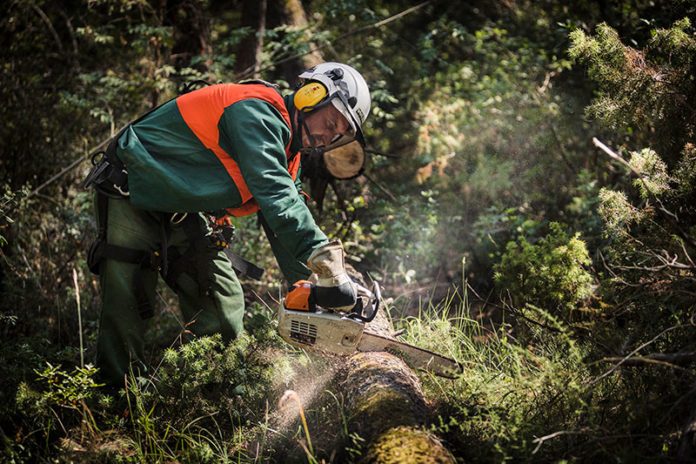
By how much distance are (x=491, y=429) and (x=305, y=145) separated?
1877mm

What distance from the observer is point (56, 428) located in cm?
263

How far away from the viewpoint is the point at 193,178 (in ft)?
9.15

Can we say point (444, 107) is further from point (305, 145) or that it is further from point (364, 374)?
point (364, 374)

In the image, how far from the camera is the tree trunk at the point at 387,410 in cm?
192

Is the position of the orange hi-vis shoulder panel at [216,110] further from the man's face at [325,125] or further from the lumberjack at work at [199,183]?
the man's face at [325,125]

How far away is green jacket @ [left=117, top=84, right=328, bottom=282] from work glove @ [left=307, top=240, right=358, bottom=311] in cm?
11

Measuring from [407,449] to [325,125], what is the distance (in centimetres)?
185

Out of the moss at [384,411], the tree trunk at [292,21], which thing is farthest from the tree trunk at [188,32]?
the moss at [384,411]

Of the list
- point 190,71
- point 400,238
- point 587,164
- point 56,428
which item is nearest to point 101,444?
point 56,428

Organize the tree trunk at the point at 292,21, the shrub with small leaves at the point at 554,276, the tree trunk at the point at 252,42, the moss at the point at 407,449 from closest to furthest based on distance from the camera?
the moss at the point at 407,449
the shrub with small leaves at the point at 554,276
the tree trunk at the point at 252,42
the tree trunk at the point at 292,21

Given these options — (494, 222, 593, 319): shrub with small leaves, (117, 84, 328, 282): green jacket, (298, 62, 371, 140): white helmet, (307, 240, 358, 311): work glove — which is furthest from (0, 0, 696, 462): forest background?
(298, 62, 371, 140): white helmet

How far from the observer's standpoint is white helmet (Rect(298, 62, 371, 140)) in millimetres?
2809

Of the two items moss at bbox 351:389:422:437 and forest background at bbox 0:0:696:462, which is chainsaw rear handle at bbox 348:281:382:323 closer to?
moss at bbox 351:389:422:437

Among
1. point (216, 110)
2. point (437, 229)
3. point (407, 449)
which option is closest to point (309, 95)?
point (216, 110)
